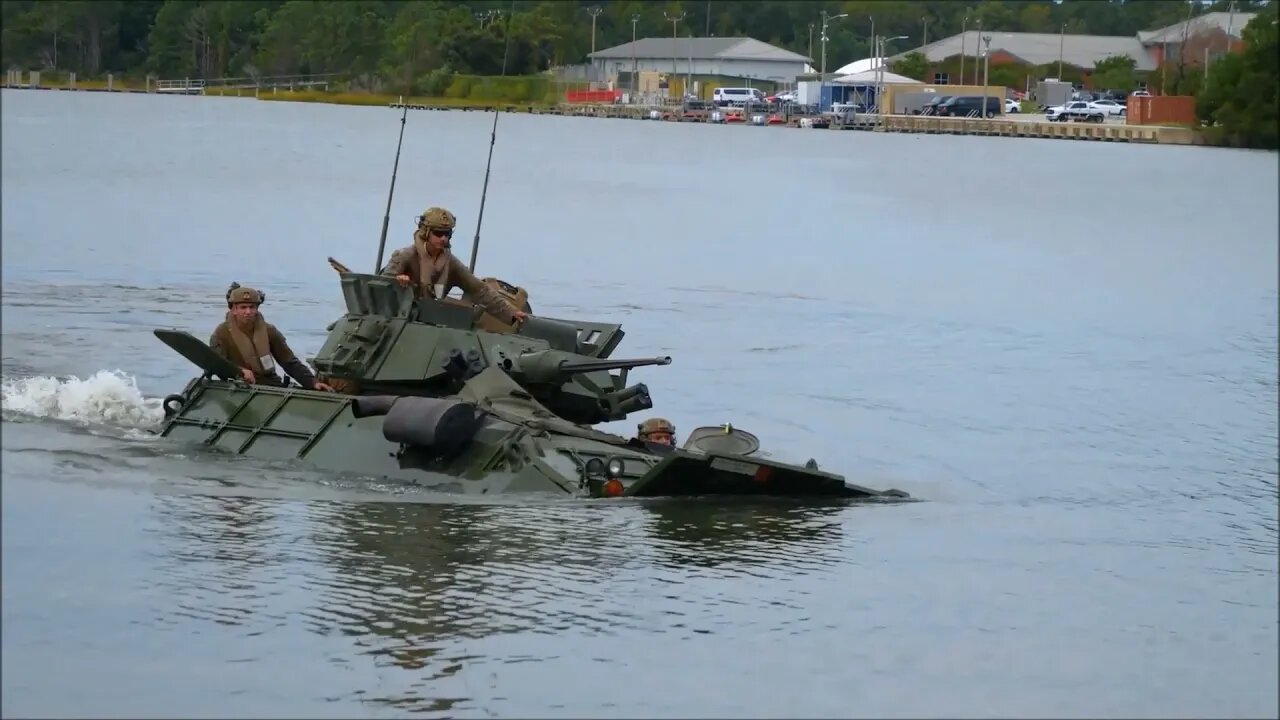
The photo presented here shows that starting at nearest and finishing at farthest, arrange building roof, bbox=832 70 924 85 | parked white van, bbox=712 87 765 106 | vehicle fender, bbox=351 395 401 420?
vehicle fender, bbox=351 395 401 420 → building roof, bbox=832 70 924 85 → parked white van, bbox=712 87 765 106

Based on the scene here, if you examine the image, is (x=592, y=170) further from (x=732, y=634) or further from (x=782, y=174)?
(x=732, y=634)

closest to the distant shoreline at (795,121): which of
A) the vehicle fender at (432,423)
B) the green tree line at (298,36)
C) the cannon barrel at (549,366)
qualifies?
the green tree line at (298,36)

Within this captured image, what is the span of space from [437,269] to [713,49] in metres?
133

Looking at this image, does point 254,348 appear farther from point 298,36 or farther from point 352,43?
point 352,43

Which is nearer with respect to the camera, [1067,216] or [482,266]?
[482,266]

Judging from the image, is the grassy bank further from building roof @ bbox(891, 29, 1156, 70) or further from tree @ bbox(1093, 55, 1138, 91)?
building roof @ bbox(891, 29, 1156, 70)

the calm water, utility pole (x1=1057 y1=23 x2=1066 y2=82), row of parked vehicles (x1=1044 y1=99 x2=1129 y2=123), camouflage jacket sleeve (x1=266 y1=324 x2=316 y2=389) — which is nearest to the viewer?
the calm water

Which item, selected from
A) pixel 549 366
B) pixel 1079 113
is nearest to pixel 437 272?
pixel 549 366

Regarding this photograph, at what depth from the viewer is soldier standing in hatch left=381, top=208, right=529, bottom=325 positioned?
74.6 feet

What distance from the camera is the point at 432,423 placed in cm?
2075

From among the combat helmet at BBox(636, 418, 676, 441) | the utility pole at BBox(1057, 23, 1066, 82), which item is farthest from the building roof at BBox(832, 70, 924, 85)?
the combat helmet at BBox(636, 418, 676, 441)

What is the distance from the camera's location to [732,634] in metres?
17.8

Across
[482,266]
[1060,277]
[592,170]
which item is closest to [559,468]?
[482,266]

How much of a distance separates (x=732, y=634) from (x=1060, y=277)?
119 ft
